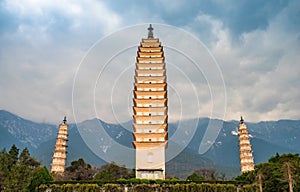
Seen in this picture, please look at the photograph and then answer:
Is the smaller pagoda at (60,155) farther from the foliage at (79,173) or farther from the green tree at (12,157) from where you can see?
the green tree at (12,157)

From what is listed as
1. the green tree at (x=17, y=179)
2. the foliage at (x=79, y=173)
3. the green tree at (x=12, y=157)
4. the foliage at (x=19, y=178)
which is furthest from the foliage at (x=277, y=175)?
the foliage at (x=79, y=173)

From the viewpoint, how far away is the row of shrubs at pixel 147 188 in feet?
94.0

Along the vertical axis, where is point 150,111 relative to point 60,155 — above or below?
above

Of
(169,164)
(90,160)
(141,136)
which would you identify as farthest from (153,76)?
(90,160)

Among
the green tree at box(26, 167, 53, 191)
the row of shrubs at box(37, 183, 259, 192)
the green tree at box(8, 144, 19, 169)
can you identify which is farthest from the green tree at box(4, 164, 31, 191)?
the green tree at box(8, 144, 19, 169)

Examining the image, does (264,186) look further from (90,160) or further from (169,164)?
(90,160)

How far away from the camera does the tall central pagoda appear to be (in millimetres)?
38031

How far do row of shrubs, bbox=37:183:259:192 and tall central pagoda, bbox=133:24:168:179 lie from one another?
6.96m

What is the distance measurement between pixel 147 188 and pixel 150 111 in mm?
13994

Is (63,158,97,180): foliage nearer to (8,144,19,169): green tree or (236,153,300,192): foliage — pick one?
(8,144,19,169): green tree

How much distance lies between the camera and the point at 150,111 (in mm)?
41656

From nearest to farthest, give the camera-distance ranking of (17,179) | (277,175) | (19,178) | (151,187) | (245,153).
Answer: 1. (151,187)
2. (17,179)
3. (19,178)
4. (277,175)
5. (245,153)

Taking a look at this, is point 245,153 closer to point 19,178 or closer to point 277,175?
point 277,175

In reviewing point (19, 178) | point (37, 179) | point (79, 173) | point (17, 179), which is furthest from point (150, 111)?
point (79, 173)
